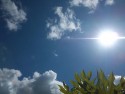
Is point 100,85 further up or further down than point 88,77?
further down

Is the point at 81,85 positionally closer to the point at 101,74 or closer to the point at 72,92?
the point at 72,92

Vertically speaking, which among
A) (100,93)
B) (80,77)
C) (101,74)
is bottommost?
(100,93)

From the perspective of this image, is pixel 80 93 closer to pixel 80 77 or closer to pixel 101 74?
pixel 80 77

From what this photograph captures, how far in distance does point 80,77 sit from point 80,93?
2.17ft

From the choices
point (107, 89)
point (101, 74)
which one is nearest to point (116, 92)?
point (107, 89)

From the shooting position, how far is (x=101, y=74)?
844 cm

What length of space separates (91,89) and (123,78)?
4.86 feet

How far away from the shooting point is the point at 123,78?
9305mm

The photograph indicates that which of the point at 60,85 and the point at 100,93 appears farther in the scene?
the point at 60,85

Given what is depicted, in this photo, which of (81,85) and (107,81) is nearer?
(107,81)

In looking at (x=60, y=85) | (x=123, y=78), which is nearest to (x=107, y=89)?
(x=123, y=78)

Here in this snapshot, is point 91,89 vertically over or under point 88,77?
under

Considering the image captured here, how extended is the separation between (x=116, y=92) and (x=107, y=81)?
61 cm

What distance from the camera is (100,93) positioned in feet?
27.5
